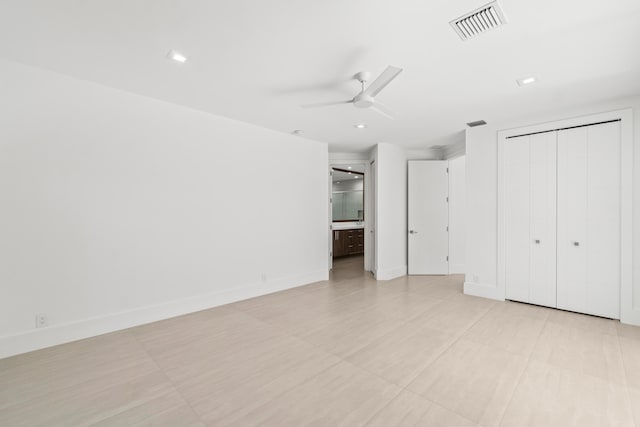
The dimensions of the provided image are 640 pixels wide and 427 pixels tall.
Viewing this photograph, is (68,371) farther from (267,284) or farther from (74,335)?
(267,284)

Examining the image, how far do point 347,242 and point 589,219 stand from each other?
220 inches

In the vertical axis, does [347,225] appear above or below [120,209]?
below

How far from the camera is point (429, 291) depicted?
15.6ft

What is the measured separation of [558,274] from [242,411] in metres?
4.46

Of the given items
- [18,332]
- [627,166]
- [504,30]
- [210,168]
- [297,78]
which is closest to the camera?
[504,30]

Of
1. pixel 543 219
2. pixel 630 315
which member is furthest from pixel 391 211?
pixel 630 315

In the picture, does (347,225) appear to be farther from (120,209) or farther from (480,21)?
(480,21)

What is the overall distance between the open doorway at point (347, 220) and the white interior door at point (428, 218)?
51.0 inches

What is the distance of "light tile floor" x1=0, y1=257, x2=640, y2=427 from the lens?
73.1 inches

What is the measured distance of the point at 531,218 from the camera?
4109mm

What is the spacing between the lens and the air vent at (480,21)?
1879 mm

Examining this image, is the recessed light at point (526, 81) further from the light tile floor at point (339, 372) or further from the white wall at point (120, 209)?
the white wall at point (120, 209)

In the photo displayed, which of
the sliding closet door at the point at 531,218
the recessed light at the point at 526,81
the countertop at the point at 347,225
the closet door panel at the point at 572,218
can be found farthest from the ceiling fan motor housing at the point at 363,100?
the countertop at the point at 347,225

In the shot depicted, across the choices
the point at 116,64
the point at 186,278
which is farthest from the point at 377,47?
the point at 186,278
